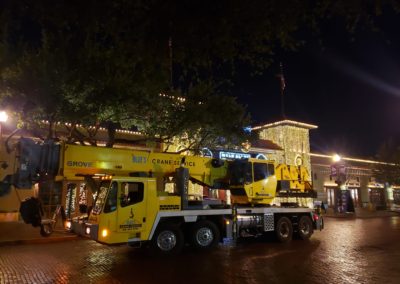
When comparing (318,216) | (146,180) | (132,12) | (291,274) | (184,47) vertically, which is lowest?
(291,274)

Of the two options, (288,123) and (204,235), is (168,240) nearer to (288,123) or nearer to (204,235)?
(204,235)

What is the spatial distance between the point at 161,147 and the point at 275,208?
10.9 meters

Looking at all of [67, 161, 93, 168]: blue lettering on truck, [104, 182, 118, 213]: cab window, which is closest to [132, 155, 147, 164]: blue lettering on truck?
[104, 182, 118, 213]: cab window

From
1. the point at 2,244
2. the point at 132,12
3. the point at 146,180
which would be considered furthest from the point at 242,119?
the point at 132,12

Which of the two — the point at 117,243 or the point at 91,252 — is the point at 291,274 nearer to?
the point at 117,243

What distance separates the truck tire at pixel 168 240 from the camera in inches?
467

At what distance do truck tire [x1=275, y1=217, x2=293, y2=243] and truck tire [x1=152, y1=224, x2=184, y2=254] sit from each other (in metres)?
4.62

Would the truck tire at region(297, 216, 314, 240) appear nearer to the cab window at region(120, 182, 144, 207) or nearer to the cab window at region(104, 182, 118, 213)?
the cab window at region(120, 182, 144, 207)

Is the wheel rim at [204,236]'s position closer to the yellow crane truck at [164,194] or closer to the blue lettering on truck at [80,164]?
the yellow crane truck at [164,194]

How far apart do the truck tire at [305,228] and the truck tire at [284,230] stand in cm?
67

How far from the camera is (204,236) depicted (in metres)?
12.9

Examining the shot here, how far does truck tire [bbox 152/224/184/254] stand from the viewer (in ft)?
38.9

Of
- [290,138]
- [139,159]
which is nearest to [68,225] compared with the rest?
[139,159]

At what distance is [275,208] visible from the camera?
15055 millimetres
